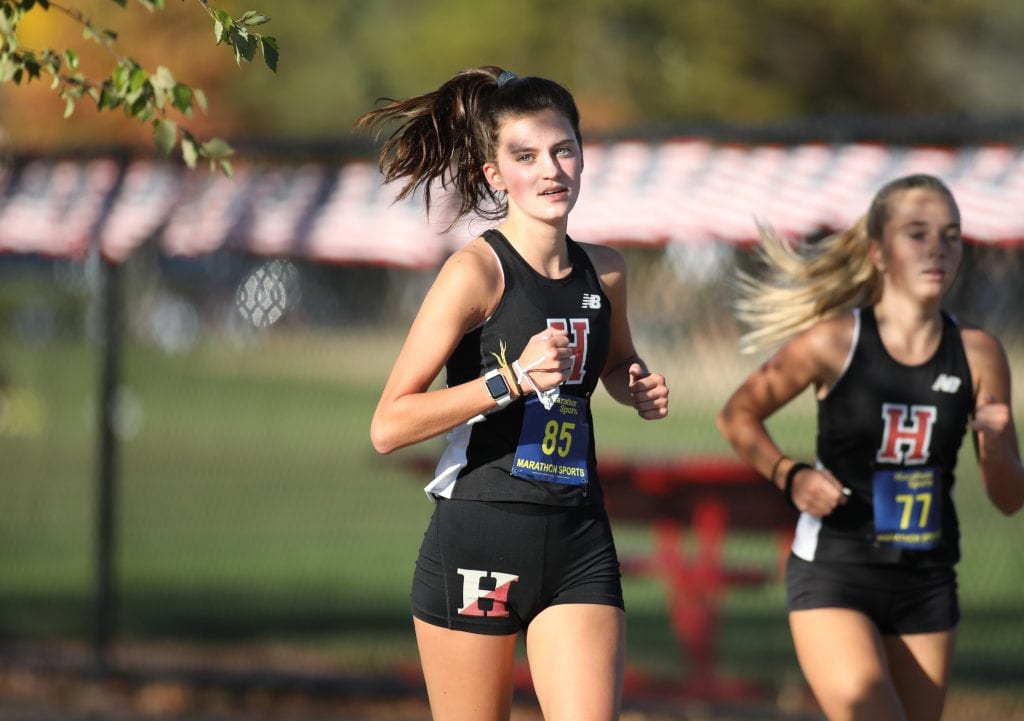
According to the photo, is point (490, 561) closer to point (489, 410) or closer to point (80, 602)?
point (489, 410)

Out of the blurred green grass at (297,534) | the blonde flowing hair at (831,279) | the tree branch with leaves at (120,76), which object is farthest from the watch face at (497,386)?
the blurred green grass at (297,534)

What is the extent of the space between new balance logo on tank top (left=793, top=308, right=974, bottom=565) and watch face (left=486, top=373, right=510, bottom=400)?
1.34m

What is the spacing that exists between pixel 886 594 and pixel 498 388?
4.87 ft

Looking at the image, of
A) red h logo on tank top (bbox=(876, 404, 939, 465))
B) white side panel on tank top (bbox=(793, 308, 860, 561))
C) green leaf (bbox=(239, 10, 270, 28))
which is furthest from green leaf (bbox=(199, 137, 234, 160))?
red h logo on tank top (bbox=(876, 404, 939, 465))

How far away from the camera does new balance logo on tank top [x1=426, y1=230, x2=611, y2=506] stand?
12.2 feet

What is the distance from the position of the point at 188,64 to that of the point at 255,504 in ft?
68.7

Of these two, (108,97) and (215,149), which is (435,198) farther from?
(108,97)

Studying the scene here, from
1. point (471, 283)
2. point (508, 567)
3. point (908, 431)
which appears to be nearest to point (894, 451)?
point (908, 431)

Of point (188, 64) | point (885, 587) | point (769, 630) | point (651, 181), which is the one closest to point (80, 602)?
point (769, 630)

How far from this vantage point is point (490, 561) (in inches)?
145

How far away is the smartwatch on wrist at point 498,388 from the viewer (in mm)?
3541

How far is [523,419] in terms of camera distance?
12.2 feet

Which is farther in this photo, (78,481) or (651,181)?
(78,481)

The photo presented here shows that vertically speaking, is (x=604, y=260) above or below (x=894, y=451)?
above
